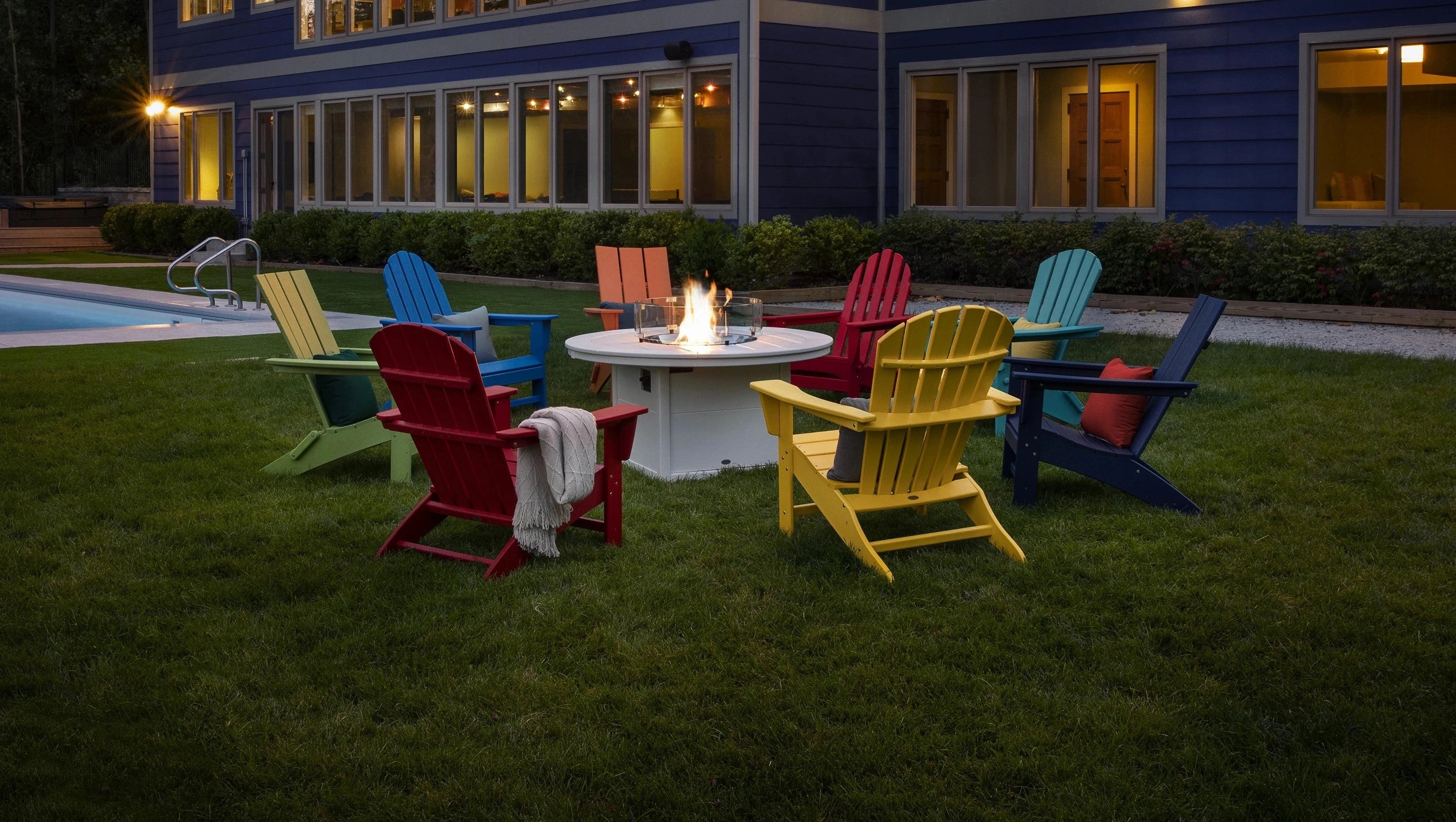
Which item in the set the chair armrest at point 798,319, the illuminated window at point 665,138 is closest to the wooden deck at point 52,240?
the illuminated window at point 665,138

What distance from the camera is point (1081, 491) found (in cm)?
499

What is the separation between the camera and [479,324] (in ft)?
23.2

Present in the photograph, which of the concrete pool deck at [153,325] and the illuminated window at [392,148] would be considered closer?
the concrete pool deck at [153,325]

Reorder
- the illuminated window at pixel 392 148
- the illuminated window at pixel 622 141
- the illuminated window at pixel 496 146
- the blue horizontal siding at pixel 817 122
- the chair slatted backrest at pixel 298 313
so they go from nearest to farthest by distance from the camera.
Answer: the chair slatted backrest at pixel 298 313
the blue horizontal siding at pixel 817 122
the illuminated window at pixel 622 141
the illuminated window at pixel 496 146
the illuminated window at pixel 392 148

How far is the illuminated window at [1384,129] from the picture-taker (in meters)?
10.8

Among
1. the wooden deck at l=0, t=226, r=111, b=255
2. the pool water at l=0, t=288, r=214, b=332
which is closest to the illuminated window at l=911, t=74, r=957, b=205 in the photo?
the pool water at l=0, t=288, r=214, b=332

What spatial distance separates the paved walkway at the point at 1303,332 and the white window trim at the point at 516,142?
11.6 feet

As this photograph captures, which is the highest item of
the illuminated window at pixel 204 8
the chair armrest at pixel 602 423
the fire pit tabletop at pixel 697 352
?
the illuminated window at pixel 204 8

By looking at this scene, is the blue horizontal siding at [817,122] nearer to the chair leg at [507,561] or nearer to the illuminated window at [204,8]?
the chair leg at [507,561]

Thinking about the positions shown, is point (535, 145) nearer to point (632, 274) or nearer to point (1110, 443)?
point (632, 274)

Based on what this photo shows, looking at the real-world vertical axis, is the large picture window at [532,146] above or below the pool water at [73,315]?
above

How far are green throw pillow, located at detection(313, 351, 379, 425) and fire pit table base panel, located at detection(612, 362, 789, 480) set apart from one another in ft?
3.68

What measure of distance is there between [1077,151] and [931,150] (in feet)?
5.36

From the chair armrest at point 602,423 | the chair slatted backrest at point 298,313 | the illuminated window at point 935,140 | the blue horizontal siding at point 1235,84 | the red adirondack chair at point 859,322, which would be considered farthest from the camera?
A: the illuminated window at point 935,140
